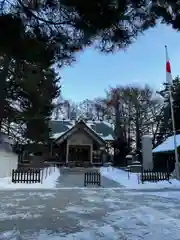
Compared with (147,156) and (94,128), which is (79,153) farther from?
(147,156)

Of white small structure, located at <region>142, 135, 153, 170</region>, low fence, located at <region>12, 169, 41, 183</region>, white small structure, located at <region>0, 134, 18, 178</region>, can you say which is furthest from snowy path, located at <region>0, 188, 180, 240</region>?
white small structure, located at <region>142, 135, 153, 170</region>

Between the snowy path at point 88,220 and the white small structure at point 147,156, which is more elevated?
the white small structure at point 147,156

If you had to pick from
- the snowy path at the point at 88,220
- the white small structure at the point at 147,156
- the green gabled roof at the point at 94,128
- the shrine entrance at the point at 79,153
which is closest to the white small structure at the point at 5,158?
the snowy path at the point at 88,220

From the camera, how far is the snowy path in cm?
560

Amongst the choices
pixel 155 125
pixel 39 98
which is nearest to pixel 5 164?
pixel 39 98

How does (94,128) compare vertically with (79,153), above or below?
above

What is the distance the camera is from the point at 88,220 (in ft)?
23.1

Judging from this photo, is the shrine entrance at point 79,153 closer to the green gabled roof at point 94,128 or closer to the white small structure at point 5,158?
the green gabled roof at point 94,128

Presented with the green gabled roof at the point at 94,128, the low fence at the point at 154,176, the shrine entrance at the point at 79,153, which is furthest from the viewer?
the green gabled roof at the point at 94,128

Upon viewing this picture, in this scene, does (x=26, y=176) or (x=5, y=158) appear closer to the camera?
(x=26, y=176)

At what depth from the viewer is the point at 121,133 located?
46.7 meters

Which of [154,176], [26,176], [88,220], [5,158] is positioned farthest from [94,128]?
[88,220]

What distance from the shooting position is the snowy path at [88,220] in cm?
560

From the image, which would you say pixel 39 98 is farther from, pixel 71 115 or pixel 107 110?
pixel 71 115
